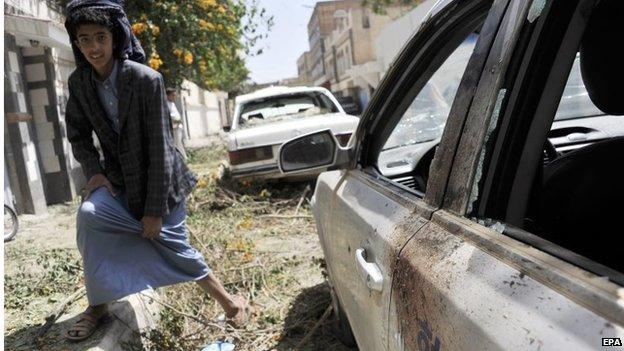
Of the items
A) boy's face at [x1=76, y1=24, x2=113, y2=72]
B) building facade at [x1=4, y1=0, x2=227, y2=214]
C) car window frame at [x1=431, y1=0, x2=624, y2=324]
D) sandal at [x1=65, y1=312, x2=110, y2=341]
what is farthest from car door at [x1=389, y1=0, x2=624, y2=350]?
building facade at [x1=4, y1=0, x2=227, y2=214]

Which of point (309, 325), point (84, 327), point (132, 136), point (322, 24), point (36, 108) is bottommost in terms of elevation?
point (309, 325)

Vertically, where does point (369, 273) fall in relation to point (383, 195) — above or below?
below

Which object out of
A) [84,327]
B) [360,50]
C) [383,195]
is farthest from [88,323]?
[360,50]

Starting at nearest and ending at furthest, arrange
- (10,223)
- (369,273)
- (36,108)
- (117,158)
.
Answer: (369,273), (117,158), (10,223), (36,108)

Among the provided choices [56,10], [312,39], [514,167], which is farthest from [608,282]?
[312,39]

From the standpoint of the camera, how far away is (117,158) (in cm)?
284

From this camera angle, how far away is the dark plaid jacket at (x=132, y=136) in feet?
8.89

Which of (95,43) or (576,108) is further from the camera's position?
(576,108)

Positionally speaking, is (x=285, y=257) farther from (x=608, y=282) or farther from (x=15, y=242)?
(x=608, y=282)

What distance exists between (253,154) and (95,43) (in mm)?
4456

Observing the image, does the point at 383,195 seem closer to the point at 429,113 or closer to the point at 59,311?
the point at 429,113

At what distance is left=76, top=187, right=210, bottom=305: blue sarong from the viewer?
8.92ft

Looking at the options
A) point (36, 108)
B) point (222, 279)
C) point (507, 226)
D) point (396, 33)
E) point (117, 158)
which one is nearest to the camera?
point (507, 226)

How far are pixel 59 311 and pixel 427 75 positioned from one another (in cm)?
255
